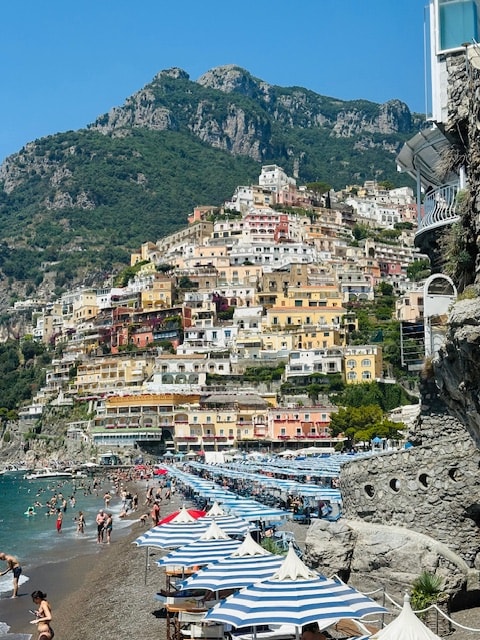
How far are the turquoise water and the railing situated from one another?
15.4 m

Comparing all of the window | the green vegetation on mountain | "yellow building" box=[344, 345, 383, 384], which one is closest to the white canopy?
the window

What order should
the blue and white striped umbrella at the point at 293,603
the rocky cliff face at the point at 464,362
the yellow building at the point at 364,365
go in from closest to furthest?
the rocky cliff face at the point at 464,362, the blue and white striped umbrella at the point at 293,603, the yellow building at the point at 364,365

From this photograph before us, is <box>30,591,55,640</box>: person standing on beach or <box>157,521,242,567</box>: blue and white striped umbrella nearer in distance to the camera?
<box>30,591,55,640</box>: person standing on beach

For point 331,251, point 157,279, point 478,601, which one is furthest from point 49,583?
point 331,251

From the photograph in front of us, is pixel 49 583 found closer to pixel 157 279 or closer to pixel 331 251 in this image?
pixel 157 279

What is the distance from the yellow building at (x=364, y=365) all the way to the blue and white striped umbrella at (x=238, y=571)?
72.7 m

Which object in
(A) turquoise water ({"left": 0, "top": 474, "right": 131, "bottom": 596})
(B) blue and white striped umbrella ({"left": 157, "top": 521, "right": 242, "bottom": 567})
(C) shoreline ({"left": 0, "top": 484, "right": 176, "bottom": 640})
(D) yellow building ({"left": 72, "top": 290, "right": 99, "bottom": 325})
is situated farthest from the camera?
(D) yellow building ({"left": 72, "top": 290, "right": 99, "bottom": 325})

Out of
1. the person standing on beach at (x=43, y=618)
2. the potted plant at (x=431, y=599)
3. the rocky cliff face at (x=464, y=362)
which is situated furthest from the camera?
the potted plant at (x=431, y=599)

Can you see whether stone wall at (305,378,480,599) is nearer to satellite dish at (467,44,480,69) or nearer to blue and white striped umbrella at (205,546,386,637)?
blue and white striped umbrella at (205,546,386,637)

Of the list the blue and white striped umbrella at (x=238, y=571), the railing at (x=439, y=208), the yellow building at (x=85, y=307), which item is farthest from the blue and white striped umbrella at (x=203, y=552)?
the yellow building at (x=85, y=307)

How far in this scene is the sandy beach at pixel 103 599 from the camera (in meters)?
17.4

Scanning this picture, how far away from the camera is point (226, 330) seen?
105000mm

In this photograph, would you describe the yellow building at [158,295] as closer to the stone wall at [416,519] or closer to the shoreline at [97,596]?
the shoreline at [97,596]

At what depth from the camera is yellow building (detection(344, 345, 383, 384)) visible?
87.2 meters
